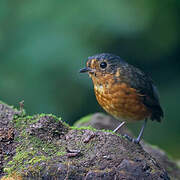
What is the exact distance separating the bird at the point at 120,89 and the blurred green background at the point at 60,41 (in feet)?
6.97

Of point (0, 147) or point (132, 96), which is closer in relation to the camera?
point (0, 147)

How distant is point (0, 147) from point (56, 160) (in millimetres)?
513

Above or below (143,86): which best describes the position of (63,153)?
below

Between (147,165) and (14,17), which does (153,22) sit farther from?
(147,165)

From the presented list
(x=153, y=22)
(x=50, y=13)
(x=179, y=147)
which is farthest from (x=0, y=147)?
(x=179, y=147)

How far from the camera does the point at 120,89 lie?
13.7 feet

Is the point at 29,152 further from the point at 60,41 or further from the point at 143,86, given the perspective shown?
the point at 60,41

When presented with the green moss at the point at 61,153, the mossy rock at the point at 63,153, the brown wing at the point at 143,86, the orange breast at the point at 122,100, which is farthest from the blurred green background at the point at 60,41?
the green moss at the point at 61,153

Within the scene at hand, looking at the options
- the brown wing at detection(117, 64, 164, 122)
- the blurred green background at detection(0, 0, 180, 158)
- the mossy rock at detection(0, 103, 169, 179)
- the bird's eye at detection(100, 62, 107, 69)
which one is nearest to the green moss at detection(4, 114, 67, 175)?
the mossy rock at detection(0, 103, 169, 179)

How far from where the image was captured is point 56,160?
3.14 metres

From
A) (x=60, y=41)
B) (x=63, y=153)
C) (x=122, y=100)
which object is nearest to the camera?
(x=63, y=153)

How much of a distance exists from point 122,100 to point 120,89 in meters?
0.12

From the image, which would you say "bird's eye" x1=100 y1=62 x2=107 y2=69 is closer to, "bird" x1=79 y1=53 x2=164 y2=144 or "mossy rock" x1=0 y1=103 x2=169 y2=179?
"bird" x1=79 y1=53 x2=164 y2=144

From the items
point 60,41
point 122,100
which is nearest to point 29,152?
point 122,100
